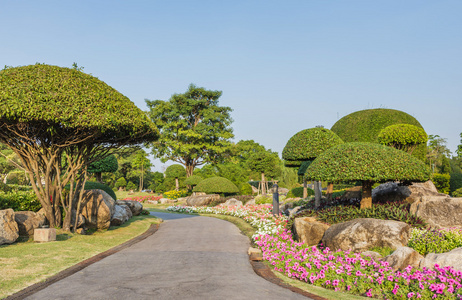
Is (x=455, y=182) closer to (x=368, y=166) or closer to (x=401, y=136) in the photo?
(x=401, y=136)

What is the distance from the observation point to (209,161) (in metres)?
46.4

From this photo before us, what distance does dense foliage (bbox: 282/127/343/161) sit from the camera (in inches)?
599

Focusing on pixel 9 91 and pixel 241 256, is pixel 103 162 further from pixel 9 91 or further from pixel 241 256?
pixel 241 256

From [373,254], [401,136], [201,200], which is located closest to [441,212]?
[373,254]

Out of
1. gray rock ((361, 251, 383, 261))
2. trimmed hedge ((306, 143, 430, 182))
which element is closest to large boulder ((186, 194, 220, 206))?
trimmed hedge ((306, 143, 430, 182))

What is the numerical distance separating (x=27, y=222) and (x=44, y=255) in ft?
10.9

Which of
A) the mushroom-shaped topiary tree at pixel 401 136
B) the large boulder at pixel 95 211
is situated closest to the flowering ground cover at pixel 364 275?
the large boulder at pixel 95 211

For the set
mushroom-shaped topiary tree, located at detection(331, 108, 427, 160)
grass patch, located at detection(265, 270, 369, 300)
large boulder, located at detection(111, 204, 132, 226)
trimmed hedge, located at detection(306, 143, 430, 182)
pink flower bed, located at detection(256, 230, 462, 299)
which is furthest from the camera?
mushroom-shaped topiary tree, located at detection(331, 108, 427, 160)

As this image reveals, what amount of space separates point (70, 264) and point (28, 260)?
1.12 metres

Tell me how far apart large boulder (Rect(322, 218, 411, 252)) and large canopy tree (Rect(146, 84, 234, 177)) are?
3523 cm

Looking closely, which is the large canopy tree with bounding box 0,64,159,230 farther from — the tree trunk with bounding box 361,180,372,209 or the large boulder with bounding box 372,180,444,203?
the large boulder with bounding box 372,180,444,203

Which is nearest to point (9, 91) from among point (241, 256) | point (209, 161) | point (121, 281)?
point (121, 281)

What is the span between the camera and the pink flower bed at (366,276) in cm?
591

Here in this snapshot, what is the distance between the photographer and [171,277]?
→ 23.6ft
